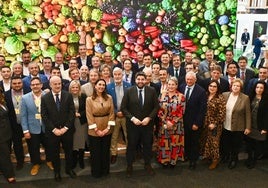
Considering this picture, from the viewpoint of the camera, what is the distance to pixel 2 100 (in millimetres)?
3660

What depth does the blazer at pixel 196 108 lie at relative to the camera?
4.01 meters

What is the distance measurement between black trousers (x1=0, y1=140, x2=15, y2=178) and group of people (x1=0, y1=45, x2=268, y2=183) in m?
0.01

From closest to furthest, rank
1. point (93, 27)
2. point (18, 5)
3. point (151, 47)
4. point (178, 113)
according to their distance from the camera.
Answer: point (178, 113)
point (18, 5)
point (93, 27)
point (151, 47)

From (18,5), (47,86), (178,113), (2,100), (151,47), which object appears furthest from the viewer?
(151,47)

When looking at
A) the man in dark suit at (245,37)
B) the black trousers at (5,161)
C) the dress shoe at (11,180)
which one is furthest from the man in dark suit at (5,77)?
the man in dark suit at (245,37)

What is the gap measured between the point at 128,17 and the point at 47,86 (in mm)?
2852

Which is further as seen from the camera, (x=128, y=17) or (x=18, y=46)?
(x=128, y=17)

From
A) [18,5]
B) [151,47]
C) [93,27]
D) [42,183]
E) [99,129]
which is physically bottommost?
[42,183]

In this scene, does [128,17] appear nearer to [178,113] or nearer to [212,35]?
[212,35]

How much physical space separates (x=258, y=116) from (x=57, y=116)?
8.60ft

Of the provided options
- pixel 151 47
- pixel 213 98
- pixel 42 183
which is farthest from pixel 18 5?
pixel 213 98

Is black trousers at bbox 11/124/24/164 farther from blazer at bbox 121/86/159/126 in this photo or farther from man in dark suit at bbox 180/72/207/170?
man in dark suit at bbox 180/72/207/170

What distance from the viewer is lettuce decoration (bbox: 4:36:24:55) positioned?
237 inches

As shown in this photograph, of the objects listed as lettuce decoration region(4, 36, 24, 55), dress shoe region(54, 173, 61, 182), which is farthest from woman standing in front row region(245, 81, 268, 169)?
lettuce decoration region(4, 36, 24, 55)
